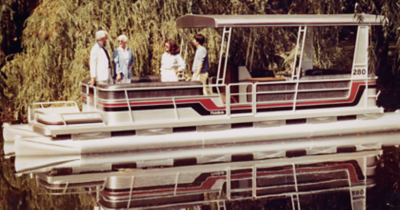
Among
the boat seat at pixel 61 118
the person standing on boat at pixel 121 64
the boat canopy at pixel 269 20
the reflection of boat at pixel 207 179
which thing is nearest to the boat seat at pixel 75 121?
the boat seat at pixel 61 118

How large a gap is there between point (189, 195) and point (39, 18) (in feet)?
→ 27.3

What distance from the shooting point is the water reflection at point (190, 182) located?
7699 mm

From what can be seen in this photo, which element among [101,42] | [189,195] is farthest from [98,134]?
[189,195]

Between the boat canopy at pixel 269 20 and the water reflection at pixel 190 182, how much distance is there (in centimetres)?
262

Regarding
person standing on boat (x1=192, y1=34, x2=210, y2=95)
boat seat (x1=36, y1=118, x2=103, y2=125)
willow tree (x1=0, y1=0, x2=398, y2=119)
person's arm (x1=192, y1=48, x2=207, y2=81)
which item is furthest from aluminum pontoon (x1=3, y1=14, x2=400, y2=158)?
willow tree (x1=0, y1=0, x2=398, y2=119)

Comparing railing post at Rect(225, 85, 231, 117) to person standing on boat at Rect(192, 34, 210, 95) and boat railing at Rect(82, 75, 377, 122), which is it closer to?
boat railing at Rect(82, 75, 377, 122)

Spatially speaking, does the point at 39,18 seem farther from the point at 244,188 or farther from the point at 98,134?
the point at 244,188

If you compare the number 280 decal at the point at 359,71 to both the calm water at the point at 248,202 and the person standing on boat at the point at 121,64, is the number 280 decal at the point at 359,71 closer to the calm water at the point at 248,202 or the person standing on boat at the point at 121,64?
the calm water at the point at 248,202

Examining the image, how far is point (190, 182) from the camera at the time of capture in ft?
28.8

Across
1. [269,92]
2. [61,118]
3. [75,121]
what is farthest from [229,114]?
[61,118]

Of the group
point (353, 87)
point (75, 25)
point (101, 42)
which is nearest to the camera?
point (101, 42)

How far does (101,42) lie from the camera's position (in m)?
11.2

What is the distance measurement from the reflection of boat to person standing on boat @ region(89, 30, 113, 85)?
5.29 feet

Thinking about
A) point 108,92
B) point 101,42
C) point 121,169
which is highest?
point 101,42
